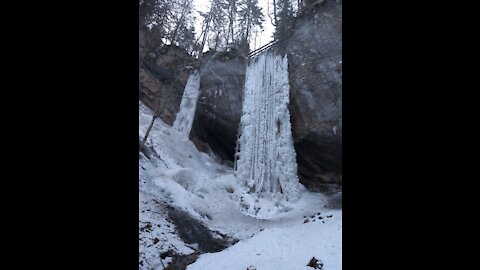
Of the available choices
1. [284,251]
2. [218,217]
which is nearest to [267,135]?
[218,217]

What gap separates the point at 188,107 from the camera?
21703 mm

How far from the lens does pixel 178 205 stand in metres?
12.8

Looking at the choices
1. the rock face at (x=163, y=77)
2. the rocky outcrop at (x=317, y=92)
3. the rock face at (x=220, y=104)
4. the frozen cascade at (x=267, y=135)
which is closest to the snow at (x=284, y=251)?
the frozen cascade at (x=267, y=135)

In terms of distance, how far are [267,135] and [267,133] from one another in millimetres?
129

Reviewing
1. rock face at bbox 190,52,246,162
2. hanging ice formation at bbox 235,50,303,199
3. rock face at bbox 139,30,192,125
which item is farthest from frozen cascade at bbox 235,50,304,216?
rock face at bbox 139,30,192,125

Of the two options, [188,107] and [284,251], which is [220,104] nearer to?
[188,107]

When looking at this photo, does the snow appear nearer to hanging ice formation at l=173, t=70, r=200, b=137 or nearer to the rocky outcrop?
the rocky outcrop

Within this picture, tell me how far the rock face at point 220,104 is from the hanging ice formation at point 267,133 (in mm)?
1377
